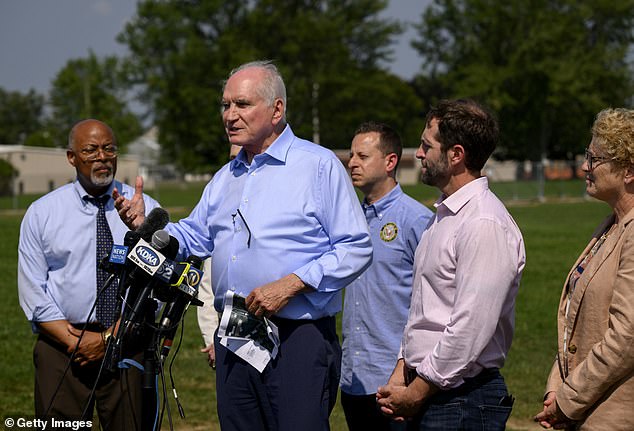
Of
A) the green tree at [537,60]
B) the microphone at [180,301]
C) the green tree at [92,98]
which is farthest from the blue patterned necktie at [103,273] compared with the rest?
the green tree at [92,98]

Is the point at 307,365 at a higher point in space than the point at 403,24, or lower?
lower

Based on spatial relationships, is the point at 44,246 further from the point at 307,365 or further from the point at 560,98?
the point at 560,98

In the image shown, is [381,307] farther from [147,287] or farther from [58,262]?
[58,262]

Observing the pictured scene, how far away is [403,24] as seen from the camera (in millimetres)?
74562

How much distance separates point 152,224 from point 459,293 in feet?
5.17

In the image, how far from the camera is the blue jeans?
13.3ft

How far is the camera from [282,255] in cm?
430

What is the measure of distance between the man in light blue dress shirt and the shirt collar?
136cm

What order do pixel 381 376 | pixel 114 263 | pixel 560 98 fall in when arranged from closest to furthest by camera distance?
pixel 114 263 < pixel 381 376 < pixel 560 98

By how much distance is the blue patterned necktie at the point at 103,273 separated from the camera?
564 centimetres

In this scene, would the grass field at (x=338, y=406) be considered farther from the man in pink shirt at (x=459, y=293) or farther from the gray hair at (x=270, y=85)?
the gray hair at (x=270, y=85)

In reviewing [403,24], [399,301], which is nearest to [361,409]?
[399,301]

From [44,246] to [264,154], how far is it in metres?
1.96

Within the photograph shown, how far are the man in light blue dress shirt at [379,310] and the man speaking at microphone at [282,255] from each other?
105 cm
